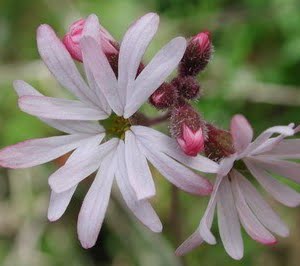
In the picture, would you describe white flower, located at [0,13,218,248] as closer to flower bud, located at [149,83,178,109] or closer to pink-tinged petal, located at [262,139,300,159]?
flower bud, located at [149,83,178,109]

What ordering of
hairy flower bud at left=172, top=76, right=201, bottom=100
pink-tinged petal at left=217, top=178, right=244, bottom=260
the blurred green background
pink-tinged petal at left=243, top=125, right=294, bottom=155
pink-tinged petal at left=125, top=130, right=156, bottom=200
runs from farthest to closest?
the blurred green background, hairy flower bud at left=172, top=76, right=201, bottom=100, pink-tinged petal at left=217, top=178, right=244, bottom=260, pink-tinged petal at left=125, top=130, right=156, bottom=200, pink-tinged petal at left=243, top=125, right=294, bottom=155

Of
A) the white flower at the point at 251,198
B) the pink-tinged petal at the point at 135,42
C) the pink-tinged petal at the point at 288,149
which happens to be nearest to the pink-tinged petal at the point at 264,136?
the white flower at the point at 251,198

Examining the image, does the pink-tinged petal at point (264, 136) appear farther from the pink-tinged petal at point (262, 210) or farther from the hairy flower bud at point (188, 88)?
the hairy flower bud at point (188, 88)

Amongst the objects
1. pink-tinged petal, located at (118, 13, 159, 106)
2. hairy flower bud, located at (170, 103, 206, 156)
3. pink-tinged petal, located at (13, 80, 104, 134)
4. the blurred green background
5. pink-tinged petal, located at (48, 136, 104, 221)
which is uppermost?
pink-tinged petal, located at (118, 13, 159, 106)

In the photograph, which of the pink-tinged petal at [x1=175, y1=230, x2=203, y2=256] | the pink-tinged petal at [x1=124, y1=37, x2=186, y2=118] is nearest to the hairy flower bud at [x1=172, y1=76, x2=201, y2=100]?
the pink-tinged petal at [x1=124, y1=37, x2=186, y2=118]

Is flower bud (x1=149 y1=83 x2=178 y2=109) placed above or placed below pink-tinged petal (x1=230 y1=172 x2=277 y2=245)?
above

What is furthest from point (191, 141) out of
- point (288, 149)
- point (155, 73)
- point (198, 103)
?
point (198, 103)

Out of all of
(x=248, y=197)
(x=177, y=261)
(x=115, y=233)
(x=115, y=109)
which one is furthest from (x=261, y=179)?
(x=115, y=233)

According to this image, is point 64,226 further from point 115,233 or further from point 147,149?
point 147,149
